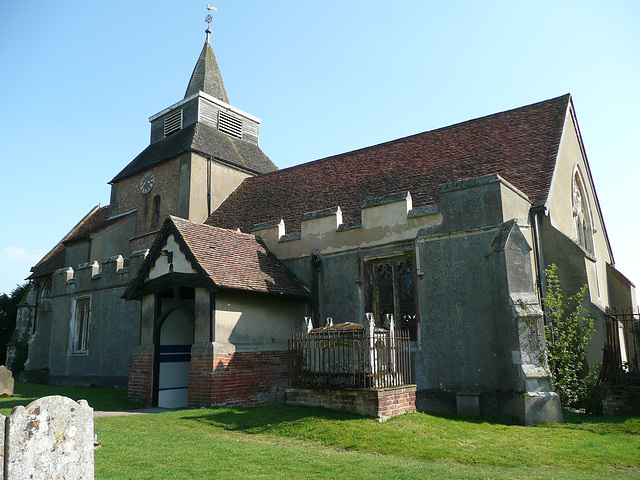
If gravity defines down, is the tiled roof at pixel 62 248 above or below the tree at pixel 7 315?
above

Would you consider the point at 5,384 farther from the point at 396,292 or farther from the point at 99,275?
the point at 396,292

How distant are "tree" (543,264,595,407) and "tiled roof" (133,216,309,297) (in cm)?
654

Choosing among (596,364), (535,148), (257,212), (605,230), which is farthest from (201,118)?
(596,364)

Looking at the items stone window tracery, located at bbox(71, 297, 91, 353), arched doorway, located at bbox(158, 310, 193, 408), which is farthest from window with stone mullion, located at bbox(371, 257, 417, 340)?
stone window tracery, located at bbox(71, 297, 91, 353)

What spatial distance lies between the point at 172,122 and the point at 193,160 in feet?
17.4

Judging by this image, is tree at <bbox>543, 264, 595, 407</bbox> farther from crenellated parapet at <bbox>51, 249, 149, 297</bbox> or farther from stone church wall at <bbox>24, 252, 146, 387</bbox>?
stone church wall at <bbox>24, 252, 146, 387</bbox>

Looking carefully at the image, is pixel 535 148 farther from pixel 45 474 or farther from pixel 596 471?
pixel 45 474

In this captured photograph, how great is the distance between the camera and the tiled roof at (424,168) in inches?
584

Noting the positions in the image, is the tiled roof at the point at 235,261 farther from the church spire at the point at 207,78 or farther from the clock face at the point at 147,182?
the church spire at the point at 207,78

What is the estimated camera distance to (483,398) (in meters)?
11.5

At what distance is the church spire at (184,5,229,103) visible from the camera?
27.6m

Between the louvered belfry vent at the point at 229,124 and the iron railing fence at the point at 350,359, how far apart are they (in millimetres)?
17614

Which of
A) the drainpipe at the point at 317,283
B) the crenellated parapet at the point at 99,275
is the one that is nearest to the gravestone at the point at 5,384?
the crenellated parapet at the point at 99,275

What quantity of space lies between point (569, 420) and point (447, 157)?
8.83m
